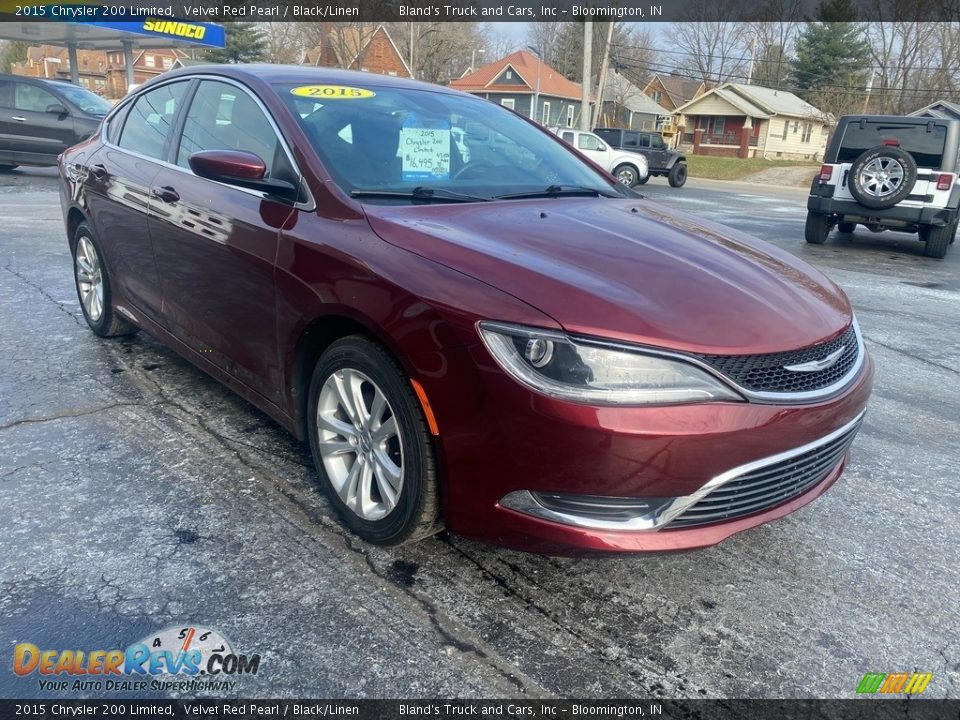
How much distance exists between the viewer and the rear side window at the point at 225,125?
125 inches

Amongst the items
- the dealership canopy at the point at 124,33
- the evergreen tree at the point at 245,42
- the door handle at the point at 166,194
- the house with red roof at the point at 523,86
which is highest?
the evergreen tree at the point at 245,42

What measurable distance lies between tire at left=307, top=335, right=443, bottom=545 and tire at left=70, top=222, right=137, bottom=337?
2.41 metres

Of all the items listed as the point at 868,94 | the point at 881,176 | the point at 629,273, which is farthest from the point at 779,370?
the point at 868,94

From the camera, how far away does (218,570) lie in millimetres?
2580

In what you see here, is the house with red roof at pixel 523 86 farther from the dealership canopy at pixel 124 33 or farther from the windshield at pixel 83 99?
the windshield at pixel 83 99

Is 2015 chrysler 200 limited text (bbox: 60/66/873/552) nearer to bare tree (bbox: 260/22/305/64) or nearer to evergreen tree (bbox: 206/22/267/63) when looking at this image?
bare tree (bbox: 260/22/305/64)

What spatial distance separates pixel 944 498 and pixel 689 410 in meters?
2.00

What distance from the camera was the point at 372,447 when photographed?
8.66 ft

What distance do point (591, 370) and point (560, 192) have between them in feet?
4.92

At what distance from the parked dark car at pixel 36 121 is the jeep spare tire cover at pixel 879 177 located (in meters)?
12.8

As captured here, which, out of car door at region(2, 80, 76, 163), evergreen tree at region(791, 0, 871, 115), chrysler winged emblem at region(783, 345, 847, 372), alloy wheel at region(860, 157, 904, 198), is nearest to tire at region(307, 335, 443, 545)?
chrysler winged emblem at region(783, 345, 847, 372)

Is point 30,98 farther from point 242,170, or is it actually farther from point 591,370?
point 591,370

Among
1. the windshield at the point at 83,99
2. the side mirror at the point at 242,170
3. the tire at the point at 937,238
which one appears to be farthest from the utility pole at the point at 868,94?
the side mirror at the point at 242,170

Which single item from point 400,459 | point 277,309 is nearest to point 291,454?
point 277,309
